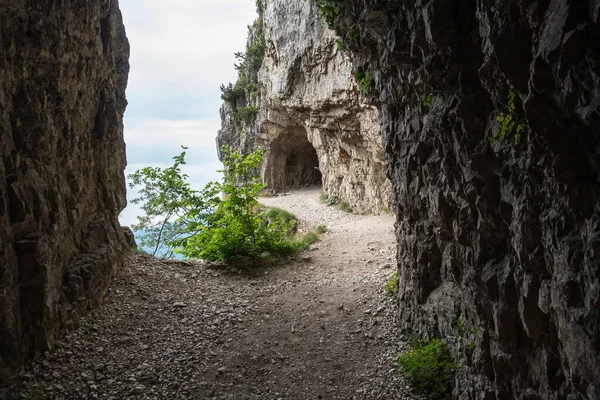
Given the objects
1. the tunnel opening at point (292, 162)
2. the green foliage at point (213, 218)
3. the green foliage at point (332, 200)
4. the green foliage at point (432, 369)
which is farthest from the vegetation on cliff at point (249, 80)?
the green foliage at point (432, 369)

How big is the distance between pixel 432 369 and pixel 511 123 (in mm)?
3452

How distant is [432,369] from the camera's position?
5.35m

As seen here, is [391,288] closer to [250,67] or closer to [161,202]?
[161,202]

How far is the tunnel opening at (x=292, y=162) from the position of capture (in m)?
28.9

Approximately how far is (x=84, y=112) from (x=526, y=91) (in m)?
7.45

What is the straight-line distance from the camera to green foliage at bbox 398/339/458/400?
511 centimetres

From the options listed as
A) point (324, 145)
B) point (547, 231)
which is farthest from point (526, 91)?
point (324, 145)

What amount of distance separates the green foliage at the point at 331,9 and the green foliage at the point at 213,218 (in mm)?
4456

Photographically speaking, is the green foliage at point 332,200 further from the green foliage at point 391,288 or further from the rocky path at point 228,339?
the green foliage at point 391,288

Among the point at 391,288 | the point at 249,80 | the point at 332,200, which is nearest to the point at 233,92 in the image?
the point at 249,80

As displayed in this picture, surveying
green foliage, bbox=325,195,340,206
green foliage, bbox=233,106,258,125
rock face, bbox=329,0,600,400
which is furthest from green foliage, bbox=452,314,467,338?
green foliage, bbox=233,106,258,125

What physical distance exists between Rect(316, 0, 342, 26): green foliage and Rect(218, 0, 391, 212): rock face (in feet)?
22.3

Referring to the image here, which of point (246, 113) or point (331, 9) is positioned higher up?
point (246, 113)

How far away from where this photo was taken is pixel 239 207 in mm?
11500
